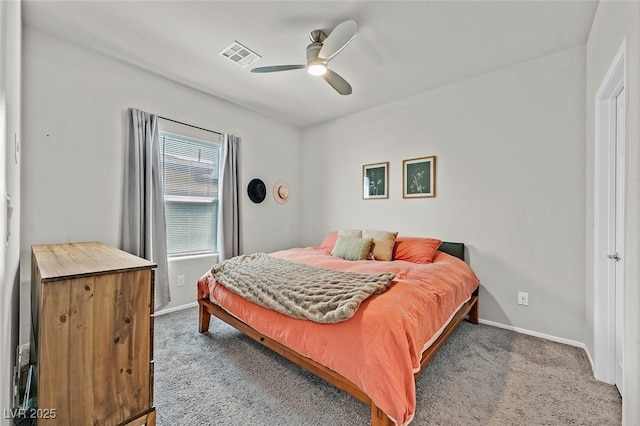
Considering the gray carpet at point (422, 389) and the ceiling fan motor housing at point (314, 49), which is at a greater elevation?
the ceiling fan motor housing at point (314, 49)

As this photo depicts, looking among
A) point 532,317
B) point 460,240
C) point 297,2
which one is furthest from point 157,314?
point 532,317

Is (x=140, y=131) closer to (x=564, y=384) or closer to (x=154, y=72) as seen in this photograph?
(x=154, y=72)

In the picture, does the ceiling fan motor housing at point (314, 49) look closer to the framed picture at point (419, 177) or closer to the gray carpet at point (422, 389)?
the framed picture at point (419, 177)

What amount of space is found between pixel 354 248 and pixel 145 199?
227 centimetres

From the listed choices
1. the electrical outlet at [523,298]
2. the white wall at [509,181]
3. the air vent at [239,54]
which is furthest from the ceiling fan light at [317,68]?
the electrical outlet at [523,298]

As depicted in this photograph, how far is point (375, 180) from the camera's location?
3.88 meters

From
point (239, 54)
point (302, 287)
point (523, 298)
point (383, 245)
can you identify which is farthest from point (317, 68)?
point (523, 298)

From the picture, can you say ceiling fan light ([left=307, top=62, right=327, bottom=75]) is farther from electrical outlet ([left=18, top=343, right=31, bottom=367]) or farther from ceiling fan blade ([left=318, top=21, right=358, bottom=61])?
electrical outlet ([left=18, top=343, right=31, bottom=367])

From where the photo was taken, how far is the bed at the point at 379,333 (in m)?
1.35

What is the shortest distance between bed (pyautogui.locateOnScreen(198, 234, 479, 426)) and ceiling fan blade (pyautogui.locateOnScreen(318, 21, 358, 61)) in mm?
1797

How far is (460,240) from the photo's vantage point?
3143 millimetres

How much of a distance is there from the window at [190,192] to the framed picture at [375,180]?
80.2 inches

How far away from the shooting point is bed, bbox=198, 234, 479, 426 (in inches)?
53.2

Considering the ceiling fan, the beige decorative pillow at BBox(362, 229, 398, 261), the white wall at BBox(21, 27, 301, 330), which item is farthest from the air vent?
the beige decorative pillow at BBox(362, 229, 398, 261)
